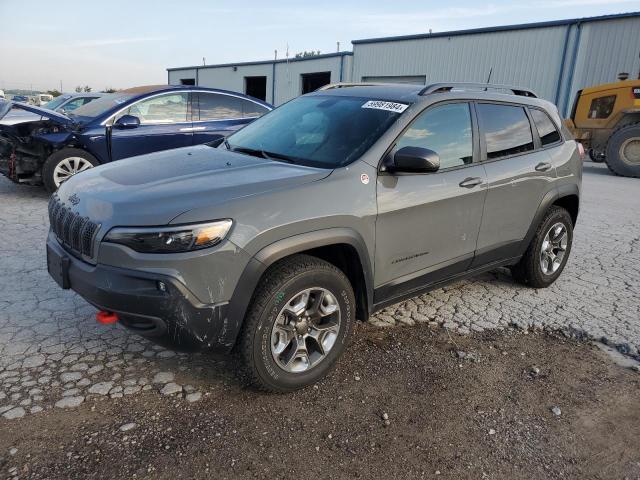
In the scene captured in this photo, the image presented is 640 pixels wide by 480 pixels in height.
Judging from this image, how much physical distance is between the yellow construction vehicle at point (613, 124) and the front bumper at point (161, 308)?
13.4 m

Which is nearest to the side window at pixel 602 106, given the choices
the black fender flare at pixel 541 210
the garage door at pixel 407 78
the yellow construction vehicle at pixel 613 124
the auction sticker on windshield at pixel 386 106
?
the yellow construction vehicle at pixel 613 124

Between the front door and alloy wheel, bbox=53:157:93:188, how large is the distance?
5461 millimetres

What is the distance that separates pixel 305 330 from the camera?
2.85 m

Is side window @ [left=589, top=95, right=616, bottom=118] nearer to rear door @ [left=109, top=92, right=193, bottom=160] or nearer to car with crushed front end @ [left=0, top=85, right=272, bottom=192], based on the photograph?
car with crushed front end @ [left=0, top=85, right=272, bottom=192]

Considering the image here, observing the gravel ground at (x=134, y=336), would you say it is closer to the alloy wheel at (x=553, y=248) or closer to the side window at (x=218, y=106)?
the alloy wheel at (x=553, y=248)

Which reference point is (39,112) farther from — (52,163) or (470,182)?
(470,182)

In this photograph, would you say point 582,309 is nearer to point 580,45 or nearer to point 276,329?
point 276,329

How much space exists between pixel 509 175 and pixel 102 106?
6.20m

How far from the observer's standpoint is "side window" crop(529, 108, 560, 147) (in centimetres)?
433

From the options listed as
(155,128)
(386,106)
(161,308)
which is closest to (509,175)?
(386,106)

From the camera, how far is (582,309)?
4219 millimetres

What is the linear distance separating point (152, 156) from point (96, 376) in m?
1.48

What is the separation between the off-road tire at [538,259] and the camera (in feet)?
14.4

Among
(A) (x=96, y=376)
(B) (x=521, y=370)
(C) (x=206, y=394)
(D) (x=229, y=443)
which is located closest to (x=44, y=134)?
(A) (x=96, y=376)
